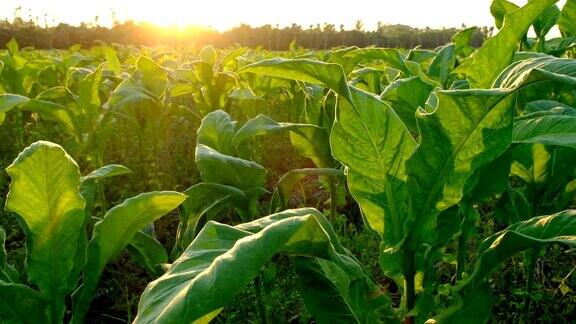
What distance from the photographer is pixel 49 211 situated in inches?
55.1

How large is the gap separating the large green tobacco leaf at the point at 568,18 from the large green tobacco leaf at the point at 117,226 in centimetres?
191

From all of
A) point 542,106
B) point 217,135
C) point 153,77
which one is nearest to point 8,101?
point 217,135

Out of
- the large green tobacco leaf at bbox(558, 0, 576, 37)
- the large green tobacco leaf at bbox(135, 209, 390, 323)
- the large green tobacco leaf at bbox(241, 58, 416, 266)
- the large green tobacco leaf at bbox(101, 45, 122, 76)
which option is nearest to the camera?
the large green tobacco leaf at bbox(135, 209, 390, 323)

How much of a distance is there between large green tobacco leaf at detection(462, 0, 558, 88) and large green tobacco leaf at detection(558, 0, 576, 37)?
1.39 metres

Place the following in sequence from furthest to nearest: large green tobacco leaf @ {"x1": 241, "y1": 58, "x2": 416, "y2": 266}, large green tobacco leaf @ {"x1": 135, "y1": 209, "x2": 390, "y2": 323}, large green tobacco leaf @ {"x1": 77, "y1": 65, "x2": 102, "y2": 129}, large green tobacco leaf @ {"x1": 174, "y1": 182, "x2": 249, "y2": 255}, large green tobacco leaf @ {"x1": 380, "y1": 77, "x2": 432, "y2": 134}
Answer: large green tobacco leaf @ {"x1": 77, "y1": 65, "x2": 102, "y2": 129}, large green tobacco leaf @ {"x1": 174, "y1": 182, "x2": 249, "y2": 255}, large green tobacco leaf @ {"x1": 380, "y1": 77, "x2": 432, "y2": 134}, large green tobacco leaf @ {"x1": 241, "y1": 58, "x2": 416, "y2": 266}, large green tobacco leaf @ {"x1": 135, "y1": 209, "x2": 390, "y2": 323}

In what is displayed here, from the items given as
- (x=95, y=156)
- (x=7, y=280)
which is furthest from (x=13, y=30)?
(x=7, y=280)

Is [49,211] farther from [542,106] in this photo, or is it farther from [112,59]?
[112,59]

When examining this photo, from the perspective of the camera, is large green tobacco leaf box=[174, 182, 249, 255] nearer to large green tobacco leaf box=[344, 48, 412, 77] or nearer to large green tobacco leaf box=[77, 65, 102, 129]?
large green tobacco leaf box=[344, 48, 412, 77]

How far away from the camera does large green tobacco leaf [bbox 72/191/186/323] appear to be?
1.42m

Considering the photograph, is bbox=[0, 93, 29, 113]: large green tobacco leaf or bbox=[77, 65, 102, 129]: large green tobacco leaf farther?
bbox=[77, 65, 102, 129]: large green tobacco leaf

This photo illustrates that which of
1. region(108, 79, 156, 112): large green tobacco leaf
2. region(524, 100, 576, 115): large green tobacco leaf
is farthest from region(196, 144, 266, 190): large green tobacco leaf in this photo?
region(108, 79, 156, 112): large green tobacco leaf

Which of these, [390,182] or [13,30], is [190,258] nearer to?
[390,182]

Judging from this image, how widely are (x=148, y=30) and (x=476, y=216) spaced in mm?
33073

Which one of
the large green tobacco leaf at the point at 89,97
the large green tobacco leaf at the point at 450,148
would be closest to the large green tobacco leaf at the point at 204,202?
the large green tobacco leaf at the point at 450,148
